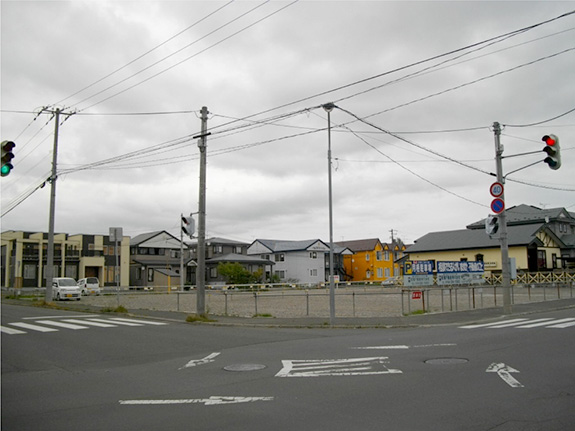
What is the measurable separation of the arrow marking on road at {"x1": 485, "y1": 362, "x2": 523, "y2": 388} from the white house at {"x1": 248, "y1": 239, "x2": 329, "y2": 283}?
66047mm

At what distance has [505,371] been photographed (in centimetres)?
868

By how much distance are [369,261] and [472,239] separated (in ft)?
78.4

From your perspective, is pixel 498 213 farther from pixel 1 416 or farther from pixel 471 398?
pixel 1 416

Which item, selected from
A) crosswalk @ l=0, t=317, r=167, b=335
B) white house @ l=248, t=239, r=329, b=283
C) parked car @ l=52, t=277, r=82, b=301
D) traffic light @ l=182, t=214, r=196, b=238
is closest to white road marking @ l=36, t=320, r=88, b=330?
crosswalk @ l=0, t=317, r=167, b=335

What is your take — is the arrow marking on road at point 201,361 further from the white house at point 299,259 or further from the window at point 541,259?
the white house at point 299,259

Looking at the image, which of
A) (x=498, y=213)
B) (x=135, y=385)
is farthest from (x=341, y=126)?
(x=135, y=385)

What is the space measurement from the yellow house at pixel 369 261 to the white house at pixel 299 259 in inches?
388

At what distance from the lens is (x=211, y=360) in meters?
10.7

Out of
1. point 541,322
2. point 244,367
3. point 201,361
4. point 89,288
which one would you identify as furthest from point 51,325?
point 89,288

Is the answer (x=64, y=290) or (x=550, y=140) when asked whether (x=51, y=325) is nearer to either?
(x=550, y=140)

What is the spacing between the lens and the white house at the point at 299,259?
7694cm

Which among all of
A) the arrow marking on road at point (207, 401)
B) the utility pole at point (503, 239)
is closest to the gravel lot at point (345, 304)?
the utility pole at point (503, 239)

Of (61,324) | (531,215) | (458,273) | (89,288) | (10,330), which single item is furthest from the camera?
(531,215)

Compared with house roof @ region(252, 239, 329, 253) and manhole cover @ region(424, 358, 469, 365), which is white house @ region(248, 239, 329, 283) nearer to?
house roof @ region(252, 239, 329, 253)
